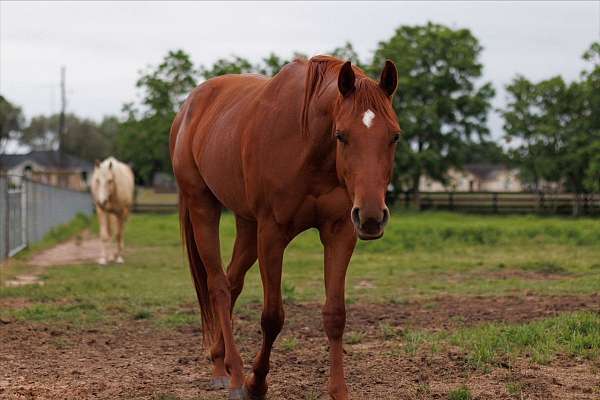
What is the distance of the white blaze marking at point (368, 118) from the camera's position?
345cm

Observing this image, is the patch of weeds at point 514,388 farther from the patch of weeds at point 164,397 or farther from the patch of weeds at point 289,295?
the patch of weeds at point 289,295

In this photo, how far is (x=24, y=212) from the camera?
16688 millimetres

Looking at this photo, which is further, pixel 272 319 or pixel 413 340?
pixel 413 340

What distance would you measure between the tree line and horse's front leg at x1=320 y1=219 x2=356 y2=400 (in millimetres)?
27136

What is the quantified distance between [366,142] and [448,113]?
38940 mm

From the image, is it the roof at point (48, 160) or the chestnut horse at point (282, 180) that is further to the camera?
the roof at point (48, 160)

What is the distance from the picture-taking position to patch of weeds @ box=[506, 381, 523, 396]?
4227 mm

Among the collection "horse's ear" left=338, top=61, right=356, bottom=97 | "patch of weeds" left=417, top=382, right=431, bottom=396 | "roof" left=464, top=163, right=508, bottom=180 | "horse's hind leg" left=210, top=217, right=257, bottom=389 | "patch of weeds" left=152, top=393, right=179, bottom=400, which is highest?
"roof" left=464, top=163, right=508, bottom=180

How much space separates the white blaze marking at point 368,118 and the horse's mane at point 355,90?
3 cm

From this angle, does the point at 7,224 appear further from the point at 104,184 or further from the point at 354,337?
the point at 354,337

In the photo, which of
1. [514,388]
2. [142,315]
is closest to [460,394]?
[514,388]

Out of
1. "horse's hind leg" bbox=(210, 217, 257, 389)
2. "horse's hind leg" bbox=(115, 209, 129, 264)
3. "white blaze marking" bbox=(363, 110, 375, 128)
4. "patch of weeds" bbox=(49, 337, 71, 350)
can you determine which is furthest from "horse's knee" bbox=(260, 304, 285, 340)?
"horse's hind leg" bbox=(115, 209, 129, 264)

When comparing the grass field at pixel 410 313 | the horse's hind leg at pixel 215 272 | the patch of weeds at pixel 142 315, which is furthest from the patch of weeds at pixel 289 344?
the patch of weeds at pixel 142 315

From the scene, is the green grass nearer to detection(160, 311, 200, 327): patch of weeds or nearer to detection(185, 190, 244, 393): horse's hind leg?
detection(160, 311, 200, 327): patch of weeds
